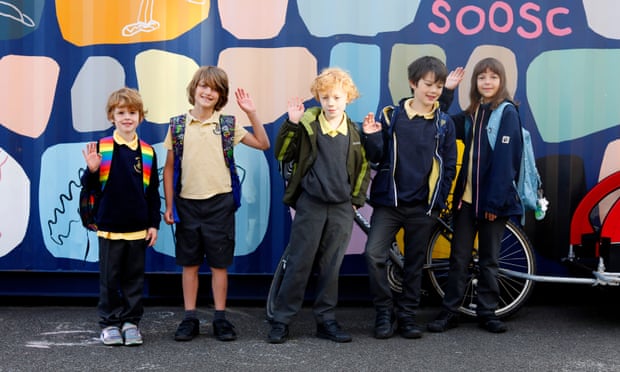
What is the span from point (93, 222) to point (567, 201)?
3.38 meters

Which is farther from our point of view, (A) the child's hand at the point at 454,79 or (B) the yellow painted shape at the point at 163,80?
(B) the yellow painted shape at the point at 163,80

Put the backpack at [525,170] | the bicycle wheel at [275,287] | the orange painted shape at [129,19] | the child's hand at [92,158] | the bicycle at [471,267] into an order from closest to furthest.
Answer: the child's hand at [92,158], the backpack at [525,170], the bicycle wheel at [275,287], the bicycle at [471,267], the orange painted shape at [129,19]

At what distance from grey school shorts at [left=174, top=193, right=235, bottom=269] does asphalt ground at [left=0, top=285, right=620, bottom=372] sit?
524 mm

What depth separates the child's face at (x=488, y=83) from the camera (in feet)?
14.0

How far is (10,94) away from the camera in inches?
193

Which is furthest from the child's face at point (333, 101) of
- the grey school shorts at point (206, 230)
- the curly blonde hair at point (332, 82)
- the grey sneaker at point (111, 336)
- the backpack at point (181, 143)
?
the grey sneaker at point (111, 336)

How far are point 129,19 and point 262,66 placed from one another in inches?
40.6

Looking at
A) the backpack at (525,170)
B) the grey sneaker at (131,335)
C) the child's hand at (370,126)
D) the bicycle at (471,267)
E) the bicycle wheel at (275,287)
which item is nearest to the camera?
the grey sneaker at (131,335)

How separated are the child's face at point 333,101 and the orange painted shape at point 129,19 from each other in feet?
4.60

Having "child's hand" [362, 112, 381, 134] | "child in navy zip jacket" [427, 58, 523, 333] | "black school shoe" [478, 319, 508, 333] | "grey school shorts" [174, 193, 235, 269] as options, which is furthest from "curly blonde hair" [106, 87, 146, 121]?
"black school shoe" [478, 319, 508, 333]

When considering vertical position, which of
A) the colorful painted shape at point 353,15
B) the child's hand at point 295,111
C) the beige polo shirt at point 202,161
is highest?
the colorful painted shape at point 353,15

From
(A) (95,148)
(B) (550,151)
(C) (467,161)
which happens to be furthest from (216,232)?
(B) (550,151)

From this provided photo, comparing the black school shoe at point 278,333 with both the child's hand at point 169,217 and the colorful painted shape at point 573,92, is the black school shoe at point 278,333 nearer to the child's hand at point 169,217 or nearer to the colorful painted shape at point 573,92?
the child's hand at point 169,217

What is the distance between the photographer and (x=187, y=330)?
4.15 metres
